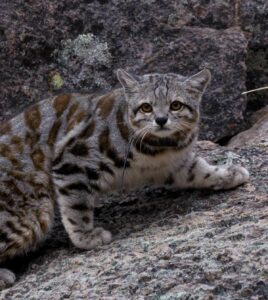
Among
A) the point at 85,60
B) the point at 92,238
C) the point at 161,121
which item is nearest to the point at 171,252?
the point at 92,238

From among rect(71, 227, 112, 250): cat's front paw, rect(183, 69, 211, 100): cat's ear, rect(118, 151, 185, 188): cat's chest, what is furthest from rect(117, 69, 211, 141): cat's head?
rect(71, 227, 112, 250): cat's front paw

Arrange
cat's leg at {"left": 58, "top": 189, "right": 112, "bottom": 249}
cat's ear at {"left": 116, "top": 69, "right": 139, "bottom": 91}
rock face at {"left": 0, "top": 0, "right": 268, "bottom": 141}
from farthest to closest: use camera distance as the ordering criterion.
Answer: rock face at {"left": 0, "top": 0, "right": 268, "bottom": 141} < cat's ear at {"left": 116, "top": 69, "right": 139, "bottom": 91} < cat's leg at {"left": 58, "top": 189, "right": 112, "bottom": 249}

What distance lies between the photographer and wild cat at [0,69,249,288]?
5332 millimetres

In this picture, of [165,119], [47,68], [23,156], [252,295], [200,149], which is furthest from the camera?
[47,68]

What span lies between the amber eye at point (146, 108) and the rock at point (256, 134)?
1129 millimetres

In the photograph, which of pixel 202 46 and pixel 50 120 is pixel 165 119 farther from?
pixel 202 46

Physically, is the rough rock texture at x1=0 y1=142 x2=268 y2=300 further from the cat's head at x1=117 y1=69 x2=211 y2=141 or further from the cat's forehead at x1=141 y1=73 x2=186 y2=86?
the cat's forehead at x1=141 y1=73 x2=186 y2=86

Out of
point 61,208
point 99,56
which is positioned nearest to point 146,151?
point 61,208

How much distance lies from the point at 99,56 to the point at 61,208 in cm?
183

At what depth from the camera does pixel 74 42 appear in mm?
6824

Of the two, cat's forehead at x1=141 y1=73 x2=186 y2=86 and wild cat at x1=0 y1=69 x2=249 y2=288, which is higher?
cat's forehead at x1=141 y1=73 x2=186 y2=86

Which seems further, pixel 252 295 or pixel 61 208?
pixel 61 208

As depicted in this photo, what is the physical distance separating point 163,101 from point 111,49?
64.1 inches

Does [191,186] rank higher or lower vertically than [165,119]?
lower
